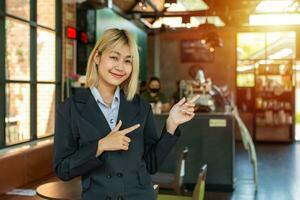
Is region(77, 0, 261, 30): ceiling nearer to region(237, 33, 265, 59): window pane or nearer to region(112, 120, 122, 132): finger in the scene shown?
region(237, 33, 265, 59): window pane

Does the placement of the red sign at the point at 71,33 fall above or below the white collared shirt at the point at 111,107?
above

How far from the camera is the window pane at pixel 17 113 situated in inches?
205

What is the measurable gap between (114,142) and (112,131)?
61 millimetres

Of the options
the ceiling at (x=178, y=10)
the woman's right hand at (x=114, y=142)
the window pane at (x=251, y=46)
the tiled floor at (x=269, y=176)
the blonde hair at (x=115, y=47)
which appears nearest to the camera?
the woman's right hand at (x=114, y=142)

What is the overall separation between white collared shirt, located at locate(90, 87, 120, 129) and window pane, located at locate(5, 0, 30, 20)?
3845mm

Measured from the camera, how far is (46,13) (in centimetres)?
625

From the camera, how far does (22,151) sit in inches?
192

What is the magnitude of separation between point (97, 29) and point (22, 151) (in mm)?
3202

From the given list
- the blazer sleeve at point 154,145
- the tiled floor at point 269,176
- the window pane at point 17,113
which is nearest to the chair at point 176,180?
the tiled floor at point 269,176

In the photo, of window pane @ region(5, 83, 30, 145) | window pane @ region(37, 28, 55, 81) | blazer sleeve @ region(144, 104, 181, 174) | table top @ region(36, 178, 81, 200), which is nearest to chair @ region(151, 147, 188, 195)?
table top @ region(36, 178, 81, 200)

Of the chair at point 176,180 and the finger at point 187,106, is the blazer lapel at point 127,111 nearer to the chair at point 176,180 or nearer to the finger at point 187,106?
the finger at point 187,106

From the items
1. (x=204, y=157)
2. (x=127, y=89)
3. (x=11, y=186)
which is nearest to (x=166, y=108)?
(x=204, y=157)

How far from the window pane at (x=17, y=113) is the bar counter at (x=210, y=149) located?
1.79m

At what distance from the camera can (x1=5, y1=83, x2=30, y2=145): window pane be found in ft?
17.1
